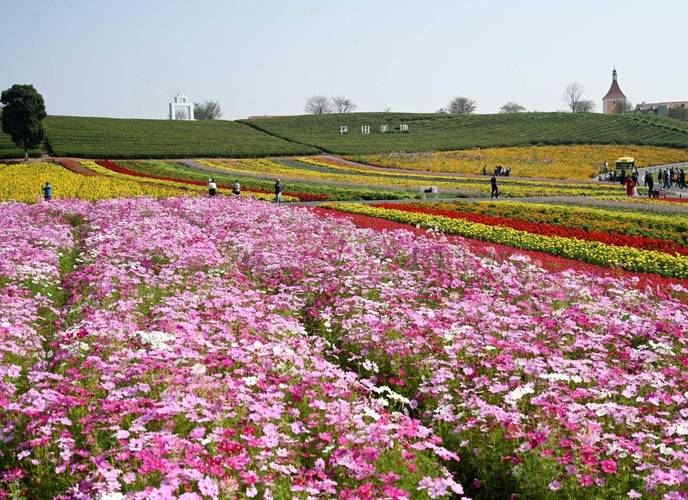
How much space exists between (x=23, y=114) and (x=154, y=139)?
23.8 metres

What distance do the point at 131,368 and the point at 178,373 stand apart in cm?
51

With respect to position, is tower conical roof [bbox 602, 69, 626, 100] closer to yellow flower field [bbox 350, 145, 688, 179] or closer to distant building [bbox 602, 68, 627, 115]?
distant building [bbox 602, 68, 627, 115]

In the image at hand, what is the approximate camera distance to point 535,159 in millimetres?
76312

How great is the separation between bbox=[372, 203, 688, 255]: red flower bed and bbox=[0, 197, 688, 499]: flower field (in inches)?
232

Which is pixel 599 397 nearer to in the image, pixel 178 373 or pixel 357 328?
pixel 357 328

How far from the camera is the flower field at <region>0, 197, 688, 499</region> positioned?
5504 millimetres

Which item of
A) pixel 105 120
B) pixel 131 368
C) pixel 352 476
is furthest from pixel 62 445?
pixel 105 120

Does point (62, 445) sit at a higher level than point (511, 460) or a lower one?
higher

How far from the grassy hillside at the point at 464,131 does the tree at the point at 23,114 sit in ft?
109

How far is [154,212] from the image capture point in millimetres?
22844

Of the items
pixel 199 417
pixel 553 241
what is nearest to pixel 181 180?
pixel 553 241

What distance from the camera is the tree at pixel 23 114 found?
66312 millimetres

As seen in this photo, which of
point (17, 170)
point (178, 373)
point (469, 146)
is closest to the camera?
point (178, 373)

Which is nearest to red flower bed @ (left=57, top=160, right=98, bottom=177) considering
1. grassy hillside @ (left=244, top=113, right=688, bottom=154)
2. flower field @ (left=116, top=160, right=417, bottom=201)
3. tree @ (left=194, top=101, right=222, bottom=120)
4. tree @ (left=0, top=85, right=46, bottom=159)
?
flower field @ (left=116, top=160, right=417, bottom=201)
